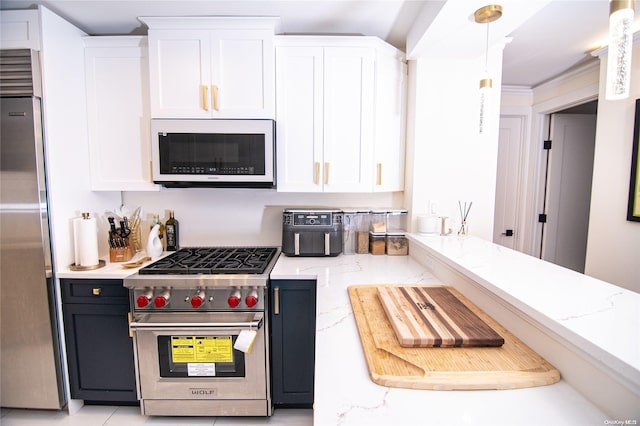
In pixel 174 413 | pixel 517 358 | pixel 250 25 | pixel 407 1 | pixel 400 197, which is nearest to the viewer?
pixel 517 358

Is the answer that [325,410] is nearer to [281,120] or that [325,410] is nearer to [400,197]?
[281,120]

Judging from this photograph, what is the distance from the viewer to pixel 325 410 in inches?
26.5

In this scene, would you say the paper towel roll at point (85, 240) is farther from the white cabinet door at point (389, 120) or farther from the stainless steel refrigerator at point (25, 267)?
the white cabinet door at point (389, 120)

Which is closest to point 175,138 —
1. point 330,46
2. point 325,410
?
point 330,46

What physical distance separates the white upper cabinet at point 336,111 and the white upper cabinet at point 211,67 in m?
0.12

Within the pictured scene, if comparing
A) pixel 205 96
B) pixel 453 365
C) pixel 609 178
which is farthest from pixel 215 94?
pixel 609 178

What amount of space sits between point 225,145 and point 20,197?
1135 mm

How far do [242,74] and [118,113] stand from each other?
0.88 metres

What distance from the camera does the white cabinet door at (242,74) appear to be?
1809 millimetres

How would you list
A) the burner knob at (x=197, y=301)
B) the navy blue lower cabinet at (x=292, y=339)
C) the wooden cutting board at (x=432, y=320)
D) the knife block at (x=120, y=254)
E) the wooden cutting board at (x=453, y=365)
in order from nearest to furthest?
1. the wooden cutting board at (x=453, y=365)
2. the wooden cutting board at (x=432, y=320)
3. the burner knob at (x=197, y=301)
4. the navy blue lower cabinet at (x=292, y=339)
5. the knife block at (x=120, y=254)

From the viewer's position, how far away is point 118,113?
1.91 meters

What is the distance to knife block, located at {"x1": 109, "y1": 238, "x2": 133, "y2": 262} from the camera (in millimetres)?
1902

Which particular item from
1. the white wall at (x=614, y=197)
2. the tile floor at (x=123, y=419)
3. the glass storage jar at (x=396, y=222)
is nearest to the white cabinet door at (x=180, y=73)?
the glass storage jar at (x=396, y=222)

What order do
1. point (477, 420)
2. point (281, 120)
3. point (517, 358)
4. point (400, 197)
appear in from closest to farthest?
point (477, 420) → point (517, 358) → point (281, 120) → point (400, 197)
